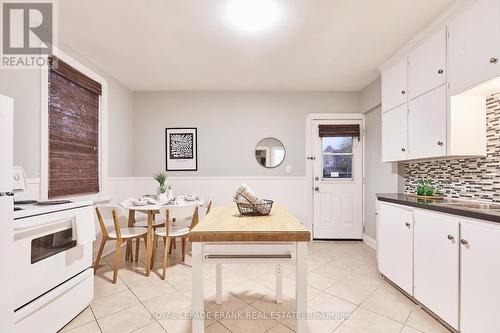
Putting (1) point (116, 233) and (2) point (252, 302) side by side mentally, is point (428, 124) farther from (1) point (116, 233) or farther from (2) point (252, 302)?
(1) point (116, 233)

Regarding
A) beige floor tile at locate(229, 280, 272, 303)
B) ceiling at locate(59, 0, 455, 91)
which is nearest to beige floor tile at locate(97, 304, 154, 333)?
beige floor tile at locate(229, 280, 272, 303)

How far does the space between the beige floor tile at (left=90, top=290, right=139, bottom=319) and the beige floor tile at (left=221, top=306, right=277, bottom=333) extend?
906 millimetres

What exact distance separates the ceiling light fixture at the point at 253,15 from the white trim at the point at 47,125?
6.10ft

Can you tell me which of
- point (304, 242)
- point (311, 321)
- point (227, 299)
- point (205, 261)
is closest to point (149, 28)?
point (205, 261)

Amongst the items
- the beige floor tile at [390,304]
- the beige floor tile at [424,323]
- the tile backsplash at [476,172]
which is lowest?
the beige floor tile at [390,304]

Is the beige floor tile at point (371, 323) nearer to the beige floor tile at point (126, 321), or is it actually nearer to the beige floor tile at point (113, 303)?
the beige floor tile at point (126, 321)

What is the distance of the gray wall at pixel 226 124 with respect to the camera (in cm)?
416

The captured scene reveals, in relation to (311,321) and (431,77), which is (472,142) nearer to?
(431,77)

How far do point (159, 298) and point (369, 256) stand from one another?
2724 millimetres

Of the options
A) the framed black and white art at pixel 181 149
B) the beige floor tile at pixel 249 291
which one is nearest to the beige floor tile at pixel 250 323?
the beige floor tile at pixel 249 291

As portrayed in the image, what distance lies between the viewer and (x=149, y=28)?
2.34m

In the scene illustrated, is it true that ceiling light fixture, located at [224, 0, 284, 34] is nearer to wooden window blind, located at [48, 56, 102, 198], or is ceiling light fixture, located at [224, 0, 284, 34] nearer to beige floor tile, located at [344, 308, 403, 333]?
wooden window blind, located at [48, 56, 102, 198]

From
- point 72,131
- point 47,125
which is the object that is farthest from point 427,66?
point 72,131

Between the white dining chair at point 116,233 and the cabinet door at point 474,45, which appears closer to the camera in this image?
the cabinet door at point 474,45
